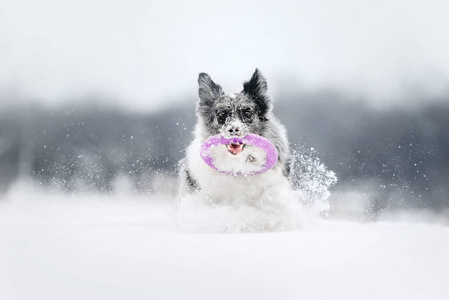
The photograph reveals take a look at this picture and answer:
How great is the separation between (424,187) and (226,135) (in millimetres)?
4315

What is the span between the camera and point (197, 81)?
634cm

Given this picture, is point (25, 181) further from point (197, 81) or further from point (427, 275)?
point (427, 275)

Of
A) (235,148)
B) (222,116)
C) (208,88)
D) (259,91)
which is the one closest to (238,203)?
(235,148)

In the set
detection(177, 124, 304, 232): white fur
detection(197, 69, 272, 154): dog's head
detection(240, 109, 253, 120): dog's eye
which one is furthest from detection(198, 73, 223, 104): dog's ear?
detection(177, 124, 304, 232): white fur

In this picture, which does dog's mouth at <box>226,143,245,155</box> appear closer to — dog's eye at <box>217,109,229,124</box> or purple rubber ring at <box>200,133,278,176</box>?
purple rubber ring at <box>200,133,278,176</box>

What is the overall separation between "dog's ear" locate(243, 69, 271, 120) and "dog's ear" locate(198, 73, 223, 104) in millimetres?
405

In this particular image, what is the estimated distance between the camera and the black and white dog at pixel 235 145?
550cm

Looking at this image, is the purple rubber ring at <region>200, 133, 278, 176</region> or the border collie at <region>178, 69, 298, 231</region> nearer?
the border collie at <region>178, 69, 298, 231</region>

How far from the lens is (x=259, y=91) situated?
6.15 m

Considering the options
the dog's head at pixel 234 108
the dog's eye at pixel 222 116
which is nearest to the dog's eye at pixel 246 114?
the dog's head at pixel 234 108

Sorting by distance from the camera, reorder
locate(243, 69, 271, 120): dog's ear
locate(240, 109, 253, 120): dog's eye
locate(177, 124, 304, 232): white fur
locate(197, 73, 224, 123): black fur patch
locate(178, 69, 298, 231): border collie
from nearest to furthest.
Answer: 1. locate(177, 124, 304, 232): white fur
2. locate(178, 69, 298, 231): border collie
3. locate(240, 109, 253, 120): dog's eye
4. locate(243, 69, 271, 120): dog's ear
5. locate(197, 73, 224, 123): black fur patch

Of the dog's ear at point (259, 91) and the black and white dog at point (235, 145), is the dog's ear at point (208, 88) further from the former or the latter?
the dog's ear at point (259, 91)

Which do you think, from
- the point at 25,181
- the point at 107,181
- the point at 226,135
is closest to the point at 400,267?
the point at 226,135

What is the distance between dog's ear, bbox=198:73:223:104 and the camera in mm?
6250
